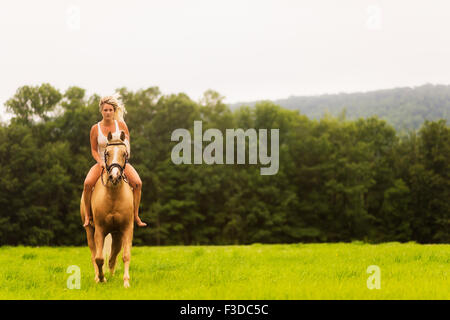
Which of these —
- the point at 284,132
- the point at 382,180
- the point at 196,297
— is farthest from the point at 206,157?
the point at 196,297

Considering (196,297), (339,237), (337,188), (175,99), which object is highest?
(175,99)

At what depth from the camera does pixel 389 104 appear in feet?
325

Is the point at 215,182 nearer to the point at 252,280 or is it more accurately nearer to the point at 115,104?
the point at 115,104

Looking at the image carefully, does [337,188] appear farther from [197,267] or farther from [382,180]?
[197,267]

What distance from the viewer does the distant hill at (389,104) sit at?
86.4 meters

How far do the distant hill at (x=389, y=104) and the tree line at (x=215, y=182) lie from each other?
1222 inches

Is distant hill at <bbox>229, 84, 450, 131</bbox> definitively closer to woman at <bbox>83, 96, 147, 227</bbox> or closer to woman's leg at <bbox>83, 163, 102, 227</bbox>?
woman at <bbox>83, 96, 147, 227</bbox>

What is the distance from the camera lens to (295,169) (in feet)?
161

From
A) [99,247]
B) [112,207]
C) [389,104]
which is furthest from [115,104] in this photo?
[389,104]

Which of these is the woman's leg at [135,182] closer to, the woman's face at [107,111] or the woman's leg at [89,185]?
the woman's leg at [89,185]

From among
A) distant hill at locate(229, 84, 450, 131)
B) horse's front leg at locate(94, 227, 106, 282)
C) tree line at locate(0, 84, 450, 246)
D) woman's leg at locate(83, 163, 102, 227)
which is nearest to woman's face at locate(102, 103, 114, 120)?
woman's leg at locate(83, 163, 102, 227)

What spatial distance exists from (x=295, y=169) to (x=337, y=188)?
5.05m

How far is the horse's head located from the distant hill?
7204cm

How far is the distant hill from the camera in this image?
86375 mm
